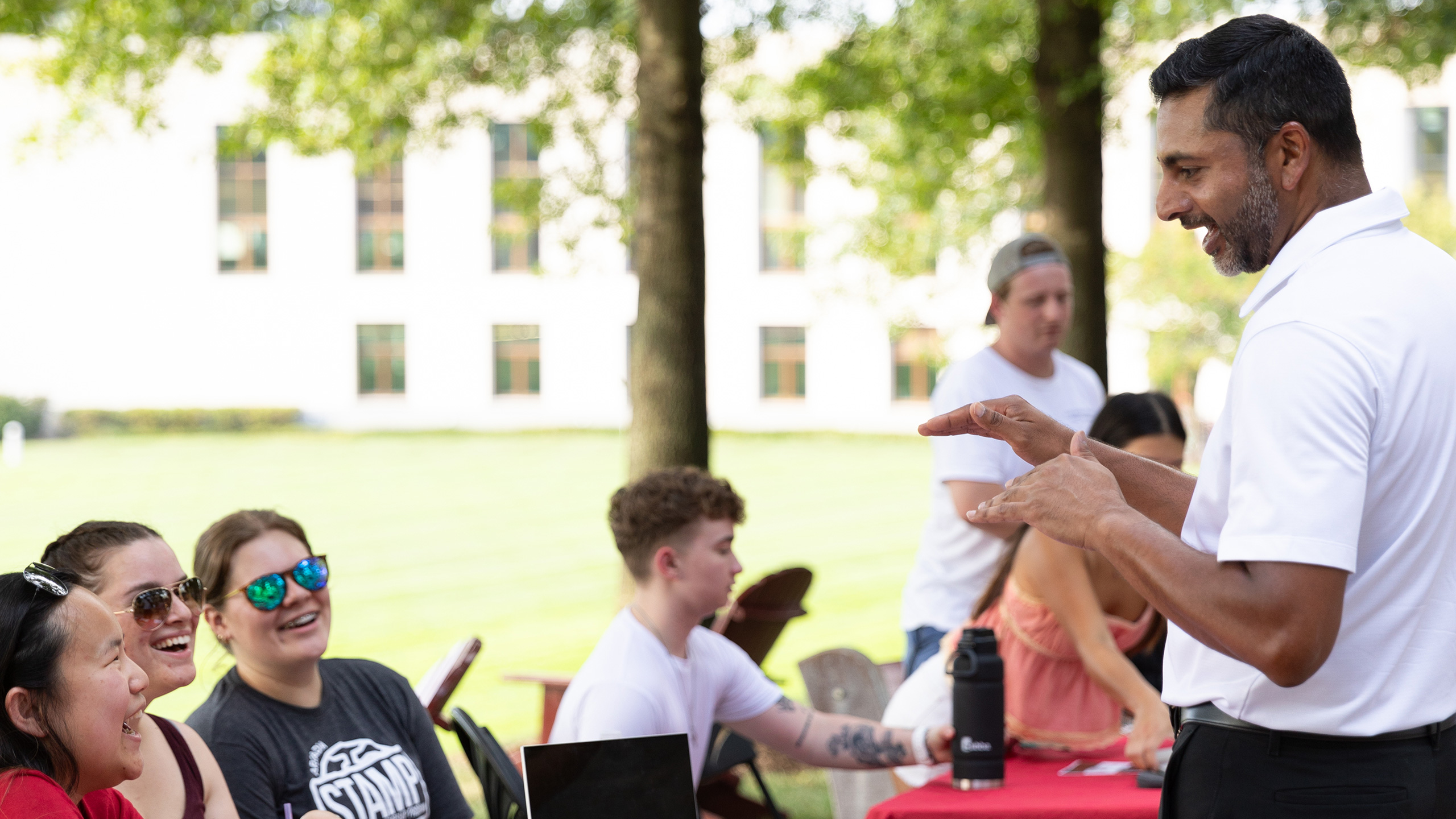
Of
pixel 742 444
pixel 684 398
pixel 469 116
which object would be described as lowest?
pixel 742 444

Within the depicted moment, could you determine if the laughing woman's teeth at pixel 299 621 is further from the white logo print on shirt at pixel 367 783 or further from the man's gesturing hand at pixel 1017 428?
the man's gesturing hand at pixel 1017 428

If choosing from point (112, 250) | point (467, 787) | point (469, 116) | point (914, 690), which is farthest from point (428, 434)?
point (914, 690)

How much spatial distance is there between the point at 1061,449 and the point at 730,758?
3.13m

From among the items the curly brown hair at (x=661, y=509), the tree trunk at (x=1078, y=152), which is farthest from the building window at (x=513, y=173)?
the curly brown hair at (x=661, y=509)

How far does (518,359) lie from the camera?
45250 mm

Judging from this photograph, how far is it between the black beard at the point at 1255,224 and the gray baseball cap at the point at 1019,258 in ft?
8.93

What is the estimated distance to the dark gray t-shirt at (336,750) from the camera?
9.62 ft

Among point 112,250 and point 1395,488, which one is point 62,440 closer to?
point 112,250

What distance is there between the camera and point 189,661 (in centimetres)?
274

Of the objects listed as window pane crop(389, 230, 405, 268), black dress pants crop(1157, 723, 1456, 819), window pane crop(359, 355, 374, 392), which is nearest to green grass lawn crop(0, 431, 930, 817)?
black dress pants crop(1157, 723, 1456, 819)

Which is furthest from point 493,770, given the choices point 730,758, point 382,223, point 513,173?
point 382,223

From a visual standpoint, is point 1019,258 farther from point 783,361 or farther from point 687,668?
point 783,361

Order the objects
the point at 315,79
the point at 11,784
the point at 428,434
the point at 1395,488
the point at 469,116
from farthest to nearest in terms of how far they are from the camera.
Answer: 1. the point at 428,434
2. the point at 469,116
3. the point at 315,79
4. the point at 11,784
5. the point at 1395,488

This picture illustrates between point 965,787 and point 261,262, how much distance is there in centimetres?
4488
